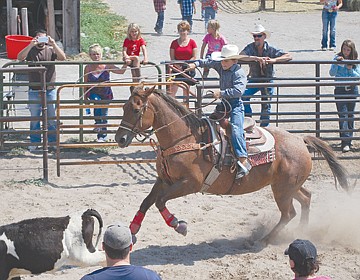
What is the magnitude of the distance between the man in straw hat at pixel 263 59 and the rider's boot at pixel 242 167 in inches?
122

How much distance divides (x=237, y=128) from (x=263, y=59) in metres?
3.03

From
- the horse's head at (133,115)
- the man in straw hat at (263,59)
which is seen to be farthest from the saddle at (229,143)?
the man in straw hat at (263,59)

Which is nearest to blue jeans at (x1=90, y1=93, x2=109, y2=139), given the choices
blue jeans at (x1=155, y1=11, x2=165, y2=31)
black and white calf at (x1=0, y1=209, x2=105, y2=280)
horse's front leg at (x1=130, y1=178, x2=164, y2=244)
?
horse's front leg at (x1=130, y1=178, x2=164, y2=244)

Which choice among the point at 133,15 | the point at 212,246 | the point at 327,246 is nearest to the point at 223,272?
the point at 212,246

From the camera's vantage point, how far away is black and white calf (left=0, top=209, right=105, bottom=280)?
22.6 ft

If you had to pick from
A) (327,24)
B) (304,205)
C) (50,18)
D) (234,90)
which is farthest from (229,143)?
(327,24)

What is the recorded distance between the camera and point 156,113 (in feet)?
28.5

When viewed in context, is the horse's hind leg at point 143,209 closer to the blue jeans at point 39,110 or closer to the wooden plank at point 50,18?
the blue jeans at point 39,110

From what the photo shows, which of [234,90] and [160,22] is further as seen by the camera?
[160,22]

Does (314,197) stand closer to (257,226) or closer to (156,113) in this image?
(257,226)

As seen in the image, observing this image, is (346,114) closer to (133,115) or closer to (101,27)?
(133,115)

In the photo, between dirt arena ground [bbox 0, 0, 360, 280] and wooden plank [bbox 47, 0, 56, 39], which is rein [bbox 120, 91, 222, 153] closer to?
dirt arena ground [bbox 0, 0, 360, 280]

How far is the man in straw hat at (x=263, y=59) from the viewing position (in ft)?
40.0

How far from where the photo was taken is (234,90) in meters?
8.77
